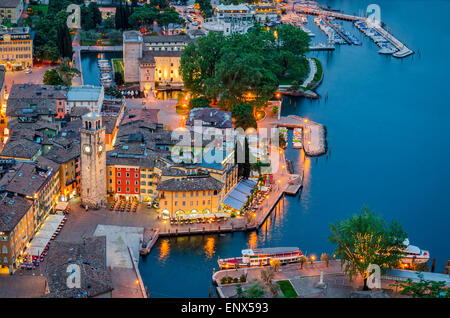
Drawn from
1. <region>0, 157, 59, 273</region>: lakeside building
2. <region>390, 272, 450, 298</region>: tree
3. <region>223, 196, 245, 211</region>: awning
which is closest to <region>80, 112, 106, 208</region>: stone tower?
<region>0, 157, 59, 273</region>: lakeside building

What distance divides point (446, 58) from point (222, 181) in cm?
7028

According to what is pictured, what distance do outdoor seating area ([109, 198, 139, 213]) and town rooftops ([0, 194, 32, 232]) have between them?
784 centimetres

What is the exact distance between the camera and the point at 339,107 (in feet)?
275

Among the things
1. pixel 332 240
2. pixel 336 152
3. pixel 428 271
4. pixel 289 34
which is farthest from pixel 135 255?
pixel 289 34

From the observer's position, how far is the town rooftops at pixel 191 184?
51216 millimetres

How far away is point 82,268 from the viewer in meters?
39.7

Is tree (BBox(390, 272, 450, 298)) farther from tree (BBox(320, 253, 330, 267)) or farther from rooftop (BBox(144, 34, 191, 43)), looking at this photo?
rooftop (BBox(144, 34, 191, 43))

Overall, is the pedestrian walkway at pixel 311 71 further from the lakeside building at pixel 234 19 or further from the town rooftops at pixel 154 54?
the town rooftops at pixel 154 54

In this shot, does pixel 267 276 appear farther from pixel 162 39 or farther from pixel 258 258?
pixel 162 39

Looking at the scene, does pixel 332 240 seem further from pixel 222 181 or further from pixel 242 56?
pixel 242 56

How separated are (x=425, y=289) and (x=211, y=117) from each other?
109 ft

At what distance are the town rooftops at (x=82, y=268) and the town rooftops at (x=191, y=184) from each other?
8082 millimetres

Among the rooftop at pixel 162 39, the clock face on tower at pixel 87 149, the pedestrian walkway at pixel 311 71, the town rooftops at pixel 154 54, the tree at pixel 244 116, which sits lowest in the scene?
the clock face on tower at pixel 87 149

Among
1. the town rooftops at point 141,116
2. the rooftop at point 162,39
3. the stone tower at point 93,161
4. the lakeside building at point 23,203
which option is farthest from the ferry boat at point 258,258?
the rooftop at point 162,39
